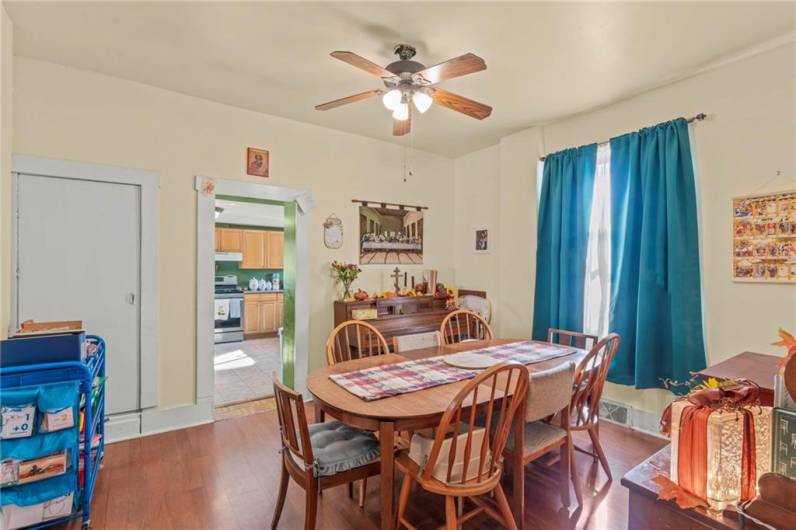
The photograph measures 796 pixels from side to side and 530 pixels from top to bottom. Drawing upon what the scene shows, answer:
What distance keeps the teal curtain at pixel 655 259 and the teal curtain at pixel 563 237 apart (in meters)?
0.27

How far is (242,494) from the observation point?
221 centimetres

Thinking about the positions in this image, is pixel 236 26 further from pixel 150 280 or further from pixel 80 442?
pixel 80 442

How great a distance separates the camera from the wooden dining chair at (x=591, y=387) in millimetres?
2141

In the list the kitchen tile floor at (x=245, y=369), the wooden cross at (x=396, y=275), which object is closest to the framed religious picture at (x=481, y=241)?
the wooden cross at (x=396, y=275)

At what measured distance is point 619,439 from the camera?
2.90m

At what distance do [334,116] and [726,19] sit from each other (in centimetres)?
292

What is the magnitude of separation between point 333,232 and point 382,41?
2.04 m

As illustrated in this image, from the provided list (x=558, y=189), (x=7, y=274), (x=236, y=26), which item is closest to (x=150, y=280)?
(x=7, y=274)

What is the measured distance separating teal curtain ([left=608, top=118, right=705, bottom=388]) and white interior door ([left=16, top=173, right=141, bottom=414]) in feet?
13.0

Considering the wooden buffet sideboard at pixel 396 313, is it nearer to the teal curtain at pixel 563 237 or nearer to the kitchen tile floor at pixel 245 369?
the teal curtain at pixel 563 237

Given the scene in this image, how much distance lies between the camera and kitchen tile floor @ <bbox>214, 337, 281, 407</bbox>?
400cm

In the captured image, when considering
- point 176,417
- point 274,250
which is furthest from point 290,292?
point 274,250

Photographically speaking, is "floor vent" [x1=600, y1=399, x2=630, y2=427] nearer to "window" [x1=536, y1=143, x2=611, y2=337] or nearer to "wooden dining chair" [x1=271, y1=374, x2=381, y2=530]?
"window" [x1=536, y1=143, x2=611, y2=337]

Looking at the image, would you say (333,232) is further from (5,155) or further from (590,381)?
(590,381)
